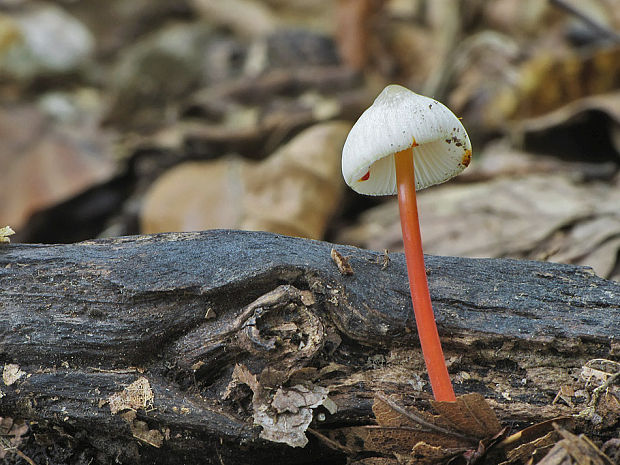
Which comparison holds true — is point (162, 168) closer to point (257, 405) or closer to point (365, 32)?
point (365, 32)

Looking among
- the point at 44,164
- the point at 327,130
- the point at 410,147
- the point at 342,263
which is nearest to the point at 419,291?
the point at 342,263

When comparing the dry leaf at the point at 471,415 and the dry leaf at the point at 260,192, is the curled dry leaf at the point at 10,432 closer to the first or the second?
the dry leaf at the point at 471,415

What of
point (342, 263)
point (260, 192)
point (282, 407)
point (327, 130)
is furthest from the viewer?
point (327, 130)

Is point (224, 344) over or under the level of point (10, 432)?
over

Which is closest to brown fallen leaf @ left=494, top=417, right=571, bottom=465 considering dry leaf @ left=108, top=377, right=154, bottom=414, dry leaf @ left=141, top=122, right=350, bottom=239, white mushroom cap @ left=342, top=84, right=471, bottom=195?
white mushroom cap @ left=342, top=84, right=471, bottom=195

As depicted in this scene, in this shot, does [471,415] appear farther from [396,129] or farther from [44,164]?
[44,164]

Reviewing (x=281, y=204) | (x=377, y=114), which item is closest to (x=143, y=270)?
(x=377, y=114)
